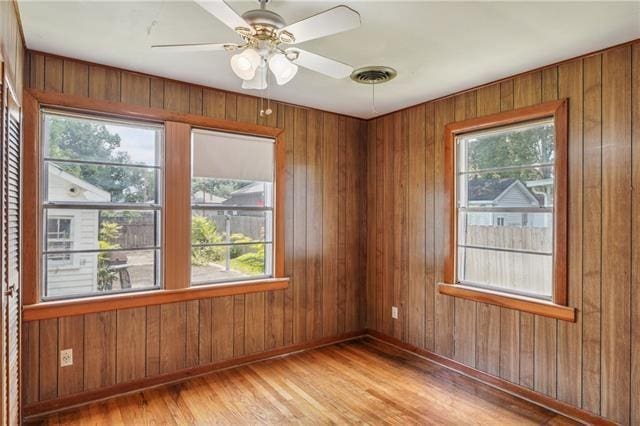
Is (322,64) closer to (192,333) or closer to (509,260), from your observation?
(509,260)

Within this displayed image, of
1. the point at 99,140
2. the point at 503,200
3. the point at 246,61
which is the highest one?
the point at 246,61

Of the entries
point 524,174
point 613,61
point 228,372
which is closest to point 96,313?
point 228,372

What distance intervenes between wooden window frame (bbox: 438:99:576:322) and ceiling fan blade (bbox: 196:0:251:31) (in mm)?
2234

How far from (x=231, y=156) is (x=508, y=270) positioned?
8.41 ft

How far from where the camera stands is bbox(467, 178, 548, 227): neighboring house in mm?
2893

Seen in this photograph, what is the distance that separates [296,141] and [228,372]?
7.37 ft

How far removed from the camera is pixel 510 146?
10.1 feet

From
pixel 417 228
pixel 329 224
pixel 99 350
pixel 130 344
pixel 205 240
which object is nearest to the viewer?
pixel 99 350

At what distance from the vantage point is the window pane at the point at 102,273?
2.68m

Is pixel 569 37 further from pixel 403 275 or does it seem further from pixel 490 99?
pixel 403 275

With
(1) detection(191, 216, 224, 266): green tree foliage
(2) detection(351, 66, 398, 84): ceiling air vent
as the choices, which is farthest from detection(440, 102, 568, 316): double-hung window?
(1) detection(191, 216, 224, 266): green tree foliage

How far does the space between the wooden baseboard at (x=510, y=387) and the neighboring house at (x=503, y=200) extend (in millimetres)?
1261

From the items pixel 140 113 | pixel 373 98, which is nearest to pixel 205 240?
pixel 140 113

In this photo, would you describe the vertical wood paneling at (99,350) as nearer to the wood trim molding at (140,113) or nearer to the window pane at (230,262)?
the window pane at (230,262)
